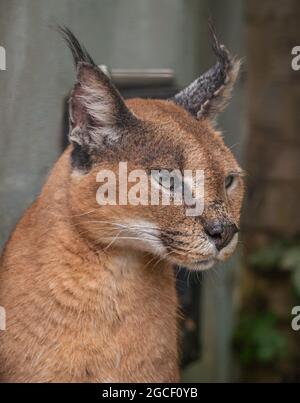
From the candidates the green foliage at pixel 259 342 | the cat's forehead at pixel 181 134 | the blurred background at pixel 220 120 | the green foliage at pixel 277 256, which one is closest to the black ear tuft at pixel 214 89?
the cat's forehead at pixel 181 134

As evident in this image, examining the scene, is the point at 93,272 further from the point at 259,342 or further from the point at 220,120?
the point at 259,342

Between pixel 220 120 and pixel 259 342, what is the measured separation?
241cm

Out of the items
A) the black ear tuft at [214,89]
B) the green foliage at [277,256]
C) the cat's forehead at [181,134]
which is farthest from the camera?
the green foliage at [277,256]

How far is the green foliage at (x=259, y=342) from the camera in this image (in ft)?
18.3

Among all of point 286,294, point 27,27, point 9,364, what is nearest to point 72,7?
point 27,27

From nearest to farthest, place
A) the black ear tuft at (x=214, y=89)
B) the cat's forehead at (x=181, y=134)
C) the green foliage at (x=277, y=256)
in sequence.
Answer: the cat's forehead at (x=181, y=134) < the black ear tuft at (x=214, y=89) < the green foliage at (x=277, y=256)

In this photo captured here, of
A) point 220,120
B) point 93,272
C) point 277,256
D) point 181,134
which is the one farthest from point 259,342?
point 181,134

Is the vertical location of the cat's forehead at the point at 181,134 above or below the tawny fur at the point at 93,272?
above

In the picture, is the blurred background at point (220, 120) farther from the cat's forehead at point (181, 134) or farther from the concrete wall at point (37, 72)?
the cat's forehead at point (181, 134)

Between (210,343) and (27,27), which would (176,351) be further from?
(210,343)

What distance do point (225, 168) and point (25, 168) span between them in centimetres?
73

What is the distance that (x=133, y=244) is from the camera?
2744 millimetres

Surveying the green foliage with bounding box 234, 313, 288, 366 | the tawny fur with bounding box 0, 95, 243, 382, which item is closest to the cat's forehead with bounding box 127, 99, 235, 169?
the tawny fur with bounding box 0, 95, 243, 382

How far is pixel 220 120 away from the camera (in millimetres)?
3594
